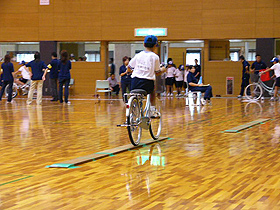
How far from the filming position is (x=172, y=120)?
12242mm

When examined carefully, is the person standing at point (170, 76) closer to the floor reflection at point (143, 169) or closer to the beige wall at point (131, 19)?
the beige wall at point (131, 19)

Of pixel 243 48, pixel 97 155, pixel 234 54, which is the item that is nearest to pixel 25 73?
pixel 234 54

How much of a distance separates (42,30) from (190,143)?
2042cm

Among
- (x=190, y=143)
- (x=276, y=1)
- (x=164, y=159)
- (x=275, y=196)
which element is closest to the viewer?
(x=275, y=196)

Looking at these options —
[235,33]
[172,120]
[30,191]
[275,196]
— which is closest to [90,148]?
[30,191]

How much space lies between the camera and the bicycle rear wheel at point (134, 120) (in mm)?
7375

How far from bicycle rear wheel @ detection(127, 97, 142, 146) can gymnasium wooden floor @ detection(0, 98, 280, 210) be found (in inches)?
8.7

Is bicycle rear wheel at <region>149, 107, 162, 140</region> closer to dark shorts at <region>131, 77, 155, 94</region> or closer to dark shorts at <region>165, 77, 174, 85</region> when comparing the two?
dark shorts at <region>131, 77, 155, 94</region>

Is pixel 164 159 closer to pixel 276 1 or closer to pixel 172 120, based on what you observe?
pixel 172 120

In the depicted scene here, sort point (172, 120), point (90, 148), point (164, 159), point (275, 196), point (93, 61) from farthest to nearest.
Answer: point (93, 61) < point (172, 120) < point (90, 148) < point (164, 159) < point (275, 196)

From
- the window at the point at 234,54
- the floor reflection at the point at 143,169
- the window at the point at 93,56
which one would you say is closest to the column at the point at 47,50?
the window at the point at 93,56

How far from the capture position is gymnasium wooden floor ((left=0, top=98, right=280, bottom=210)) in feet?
14.3

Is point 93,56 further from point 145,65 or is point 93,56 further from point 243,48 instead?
point 145,65

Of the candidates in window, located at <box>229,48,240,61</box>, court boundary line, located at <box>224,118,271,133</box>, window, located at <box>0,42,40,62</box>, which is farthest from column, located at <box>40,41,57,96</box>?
court boundary line, located at <box>224,118,271,133</box>
